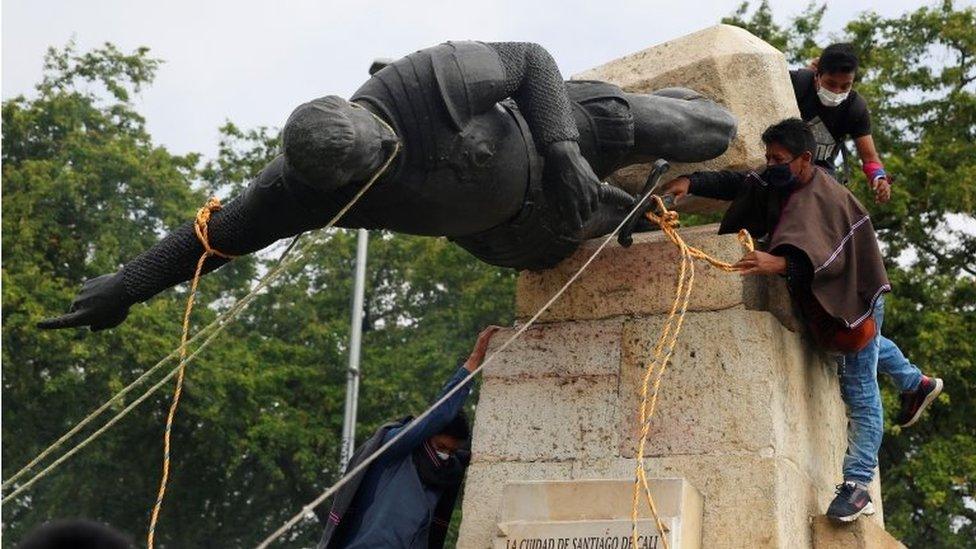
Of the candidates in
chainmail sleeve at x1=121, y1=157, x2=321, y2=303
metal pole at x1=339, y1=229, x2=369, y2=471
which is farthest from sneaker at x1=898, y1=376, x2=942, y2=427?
metal pole at x1=339, y1=229, x2=369, y2=471

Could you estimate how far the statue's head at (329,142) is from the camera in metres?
4.57

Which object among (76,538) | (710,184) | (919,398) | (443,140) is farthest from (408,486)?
(76,538)

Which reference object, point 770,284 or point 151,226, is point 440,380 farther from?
point 770,284

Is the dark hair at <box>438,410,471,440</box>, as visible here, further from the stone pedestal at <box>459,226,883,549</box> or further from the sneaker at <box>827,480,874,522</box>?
the sneaker at <box>827,480,874,522</box>

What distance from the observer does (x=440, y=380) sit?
2117cm

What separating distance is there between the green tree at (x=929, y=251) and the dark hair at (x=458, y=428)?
9.82 metres

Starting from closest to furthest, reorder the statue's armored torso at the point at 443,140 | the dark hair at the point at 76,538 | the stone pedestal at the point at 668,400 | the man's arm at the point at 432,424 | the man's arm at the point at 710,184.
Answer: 1. the dark hair at the point at 76,538
2. the statue's armored torso at the point at 443,140
3. the stone pedestal at the point at 668,400
4. the man's arm at the point at 432,424
5. the man's arm at the point at 710,184

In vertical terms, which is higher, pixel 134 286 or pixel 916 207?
pixel 916 207

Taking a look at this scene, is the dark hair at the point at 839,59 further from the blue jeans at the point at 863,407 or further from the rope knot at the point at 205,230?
the rope knot at the point at 205,230

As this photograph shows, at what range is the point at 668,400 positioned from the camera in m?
5.54

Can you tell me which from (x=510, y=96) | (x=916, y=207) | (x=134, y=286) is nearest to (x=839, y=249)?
(x=510, y=96)

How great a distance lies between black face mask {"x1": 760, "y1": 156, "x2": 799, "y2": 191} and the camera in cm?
568

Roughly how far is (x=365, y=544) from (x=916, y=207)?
12.5 m

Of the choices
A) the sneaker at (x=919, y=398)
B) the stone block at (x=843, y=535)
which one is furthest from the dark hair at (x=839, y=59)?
the stone block at (x=843, y=535)
